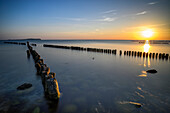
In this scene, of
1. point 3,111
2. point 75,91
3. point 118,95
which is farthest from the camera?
point 75,91

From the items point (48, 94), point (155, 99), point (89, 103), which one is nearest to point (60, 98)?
point (48, 94)

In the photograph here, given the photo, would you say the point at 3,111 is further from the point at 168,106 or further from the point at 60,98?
the point at 168,106

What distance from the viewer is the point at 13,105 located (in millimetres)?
5145

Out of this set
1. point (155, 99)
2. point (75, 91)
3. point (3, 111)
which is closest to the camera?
point (3, 111)

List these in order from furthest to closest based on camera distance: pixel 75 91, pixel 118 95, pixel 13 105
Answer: pixel 75 91, pixel 118 95, pixel 13 105

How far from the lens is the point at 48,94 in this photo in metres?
5.90

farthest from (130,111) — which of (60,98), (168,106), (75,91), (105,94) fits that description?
(60,98)

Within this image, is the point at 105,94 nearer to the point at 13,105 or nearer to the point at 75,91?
the point at 75,91

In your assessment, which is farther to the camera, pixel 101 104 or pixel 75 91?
pixel 75 91

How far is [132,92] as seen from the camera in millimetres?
6508

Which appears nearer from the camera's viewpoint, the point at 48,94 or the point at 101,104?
the point at 101,104

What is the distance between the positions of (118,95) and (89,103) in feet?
6.88

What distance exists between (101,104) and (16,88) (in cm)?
621

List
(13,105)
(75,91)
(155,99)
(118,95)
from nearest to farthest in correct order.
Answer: (13,105), (155,99), (118,95), (75,91)
